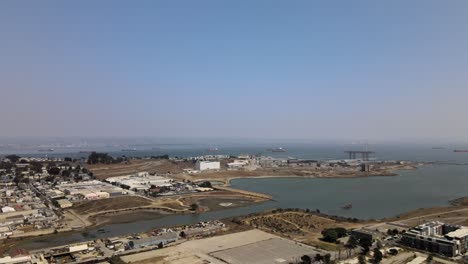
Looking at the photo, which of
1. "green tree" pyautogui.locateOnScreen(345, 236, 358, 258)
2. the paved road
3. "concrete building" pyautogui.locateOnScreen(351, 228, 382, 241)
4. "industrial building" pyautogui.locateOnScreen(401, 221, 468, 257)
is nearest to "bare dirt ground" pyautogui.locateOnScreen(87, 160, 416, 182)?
"concrete building" pyautogui.locateOnScreen(351, 228, 382, 241)

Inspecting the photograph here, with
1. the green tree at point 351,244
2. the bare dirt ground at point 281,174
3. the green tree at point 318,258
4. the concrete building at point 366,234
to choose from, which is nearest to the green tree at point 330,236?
the green tree at point 351,244

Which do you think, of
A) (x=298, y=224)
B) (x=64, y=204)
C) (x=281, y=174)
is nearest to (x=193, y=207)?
(x=298, y=224)

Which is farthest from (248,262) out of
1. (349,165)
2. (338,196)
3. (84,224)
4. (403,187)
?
(349,165)

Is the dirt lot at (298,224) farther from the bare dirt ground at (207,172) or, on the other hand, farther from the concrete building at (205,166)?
the concrete building at (205,166)

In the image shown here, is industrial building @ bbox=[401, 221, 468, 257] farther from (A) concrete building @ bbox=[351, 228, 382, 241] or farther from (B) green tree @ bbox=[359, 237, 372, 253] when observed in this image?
(B) green tree @ bbox=[359, 237, 372, 253]

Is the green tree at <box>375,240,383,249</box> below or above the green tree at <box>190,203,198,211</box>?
above

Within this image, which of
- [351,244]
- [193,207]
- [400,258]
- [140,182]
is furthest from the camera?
[140,182]

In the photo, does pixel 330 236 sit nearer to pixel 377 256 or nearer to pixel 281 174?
pixel 377 256
